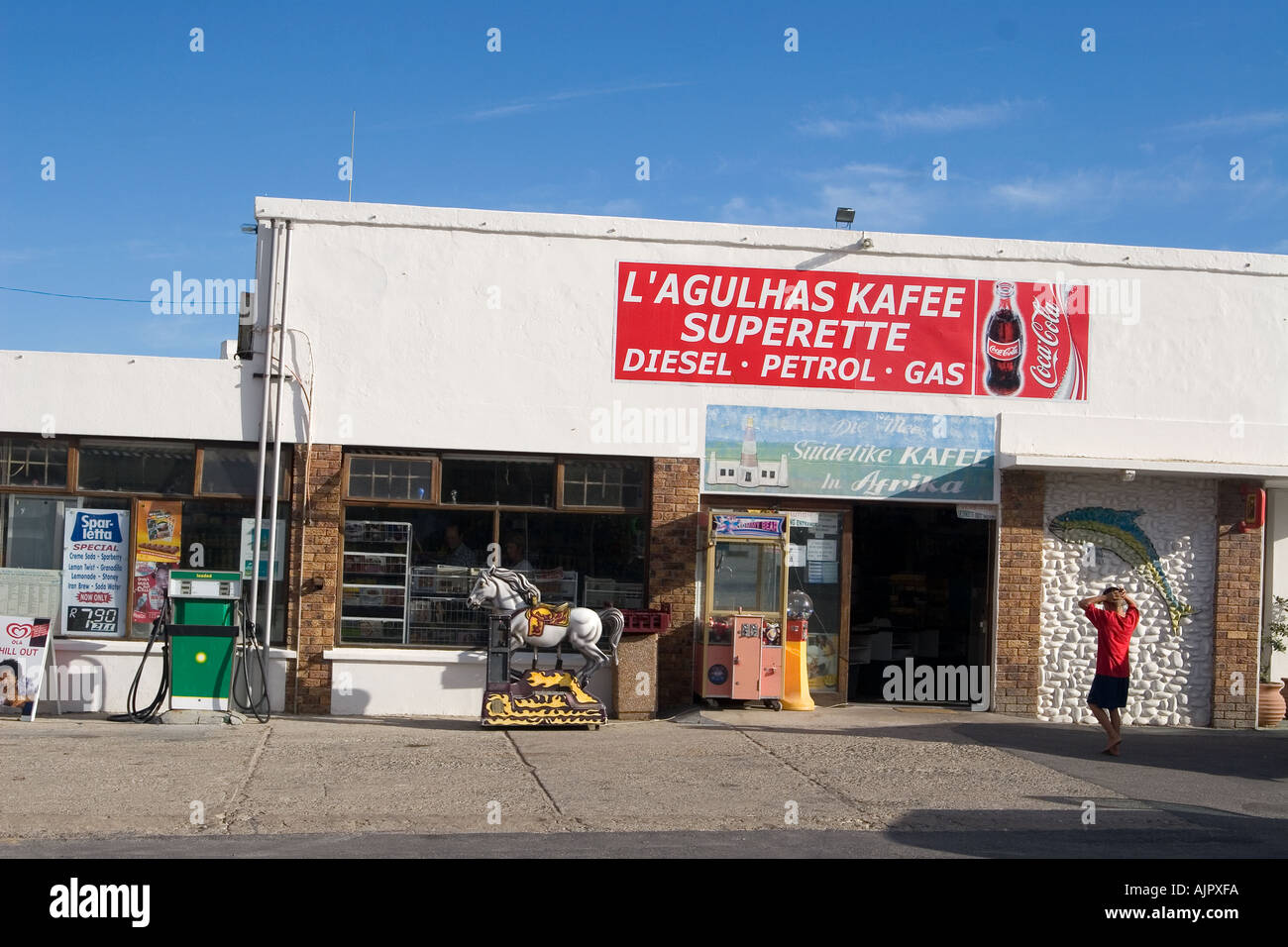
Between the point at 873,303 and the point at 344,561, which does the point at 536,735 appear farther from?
the point at 873,303

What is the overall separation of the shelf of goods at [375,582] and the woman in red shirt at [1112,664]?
24.0 feet

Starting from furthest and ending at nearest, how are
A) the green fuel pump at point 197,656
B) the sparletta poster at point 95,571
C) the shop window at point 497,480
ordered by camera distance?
the shop window at point 497,480
the sparletta poster at point 95,571
the green fuel pump at point 197,656

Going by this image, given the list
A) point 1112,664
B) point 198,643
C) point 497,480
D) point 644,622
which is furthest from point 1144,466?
point 198,643

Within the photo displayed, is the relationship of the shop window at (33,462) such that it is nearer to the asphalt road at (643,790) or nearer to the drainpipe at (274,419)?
the drainpipe at (274,419)

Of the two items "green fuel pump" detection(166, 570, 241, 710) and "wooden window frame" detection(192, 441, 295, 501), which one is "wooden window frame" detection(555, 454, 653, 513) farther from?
"green fuel pump" detection(166, 570, 241, 710)

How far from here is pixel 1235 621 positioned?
15273 mm

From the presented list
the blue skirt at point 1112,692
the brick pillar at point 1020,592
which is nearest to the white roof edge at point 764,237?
the brick pillar at point 1020,592

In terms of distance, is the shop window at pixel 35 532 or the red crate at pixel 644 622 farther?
the shop window at pixel 35 532

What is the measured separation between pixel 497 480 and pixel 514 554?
843 millimetres

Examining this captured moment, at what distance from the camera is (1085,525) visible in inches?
602

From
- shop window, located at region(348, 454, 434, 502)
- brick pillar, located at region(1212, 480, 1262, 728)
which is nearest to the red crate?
shop window, located at region(348, 454, 434, 502)

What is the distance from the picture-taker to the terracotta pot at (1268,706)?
15.3 m
